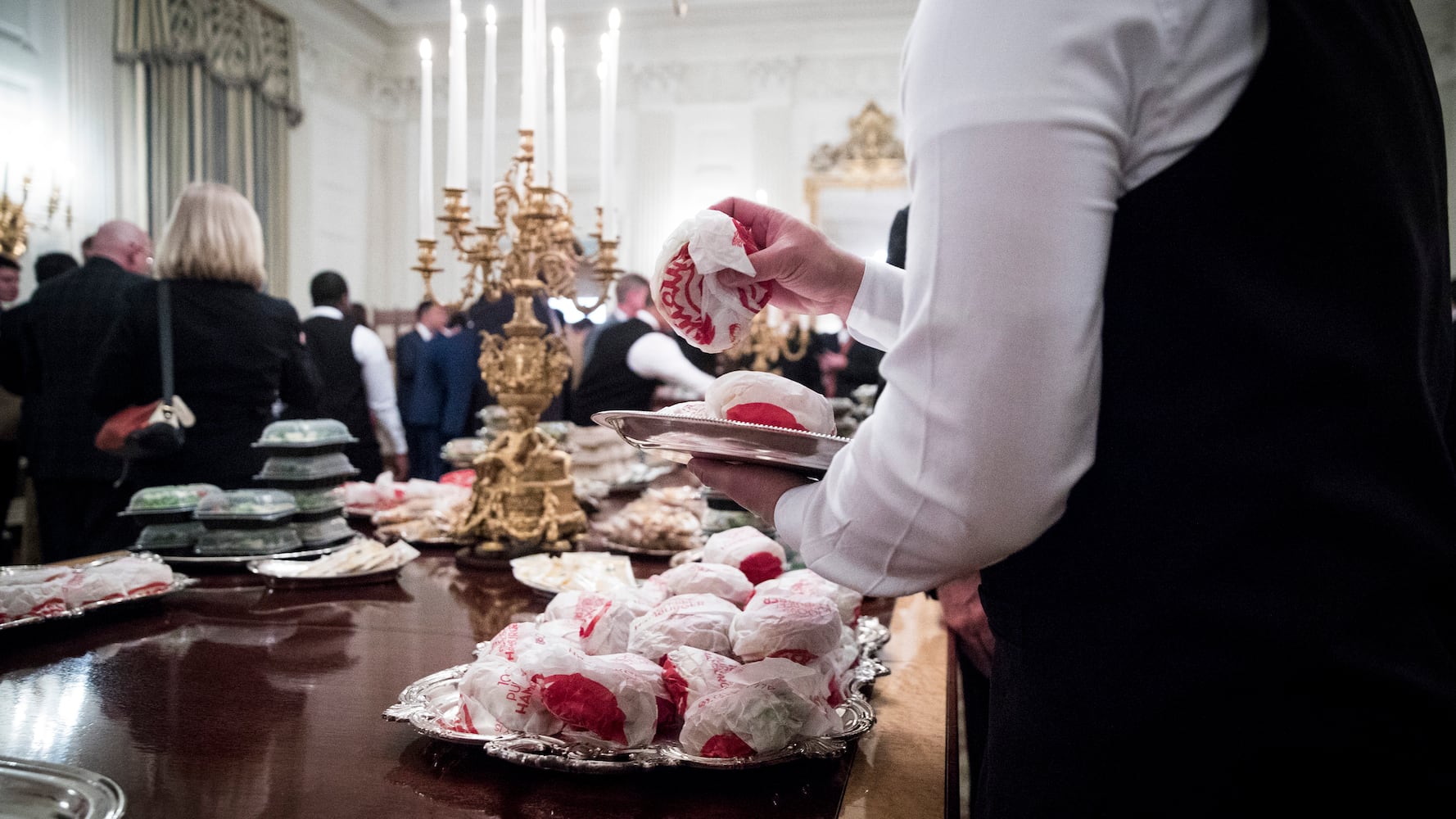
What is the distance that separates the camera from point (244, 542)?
5.38ft

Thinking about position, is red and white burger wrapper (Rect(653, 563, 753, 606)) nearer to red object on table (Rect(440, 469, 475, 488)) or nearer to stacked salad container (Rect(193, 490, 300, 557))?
stacked salad container (Rect(193, 490, 300, 557))

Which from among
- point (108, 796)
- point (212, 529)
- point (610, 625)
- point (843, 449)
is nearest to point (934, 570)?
point (843, 449)

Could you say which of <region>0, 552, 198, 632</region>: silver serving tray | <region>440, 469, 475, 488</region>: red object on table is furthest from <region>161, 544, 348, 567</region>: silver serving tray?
<region>440, 469, 475, 488</region>: red object on table

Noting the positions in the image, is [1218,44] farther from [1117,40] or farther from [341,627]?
[341,627]

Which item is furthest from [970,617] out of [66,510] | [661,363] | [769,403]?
[66,510]

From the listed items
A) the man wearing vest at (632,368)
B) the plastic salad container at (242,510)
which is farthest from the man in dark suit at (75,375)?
the plastic salad container at (242,510)

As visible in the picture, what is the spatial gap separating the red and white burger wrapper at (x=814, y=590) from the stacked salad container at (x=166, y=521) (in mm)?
1165

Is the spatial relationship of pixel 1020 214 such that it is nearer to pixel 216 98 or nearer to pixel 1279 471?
pixel 1279 471

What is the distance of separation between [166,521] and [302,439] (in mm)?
272

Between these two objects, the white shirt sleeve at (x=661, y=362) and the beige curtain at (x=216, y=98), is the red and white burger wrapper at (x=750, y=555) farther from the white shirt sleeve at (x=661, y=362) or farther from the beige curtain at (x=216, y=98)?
the beige curtain at (x=216, y=98)

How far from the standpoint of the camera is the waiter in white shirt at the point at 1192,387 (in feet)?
1.77

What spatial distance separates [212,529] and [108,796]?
3.40ft

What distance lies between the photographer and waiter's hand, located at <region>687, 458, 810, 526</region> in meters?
0.77

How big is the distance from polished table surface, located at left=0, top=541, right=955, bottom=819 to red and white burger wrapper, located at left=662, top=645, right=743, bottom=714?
66mm
